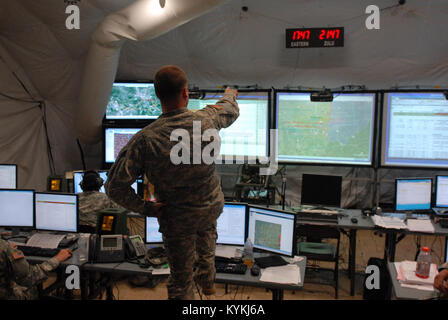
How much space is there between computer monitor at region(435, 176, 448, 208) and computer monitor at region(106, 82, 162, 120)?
12.9 feet

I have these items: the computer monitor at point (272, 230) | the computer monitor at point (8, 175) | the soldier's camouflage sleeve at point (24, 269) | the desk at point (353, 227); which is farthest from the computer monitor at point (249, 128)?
the soldier's camouflage sleeve at point (24, 269)

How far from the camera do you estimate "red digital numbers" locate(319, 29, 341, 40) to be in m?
5.34

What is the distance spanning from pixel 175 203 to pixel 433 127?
15.2 feet

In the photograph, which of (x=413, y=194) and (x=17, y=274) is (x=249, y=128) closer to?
(x=413, y=194)

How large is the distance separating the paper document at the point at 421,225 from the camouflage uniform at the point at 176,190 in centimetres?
280

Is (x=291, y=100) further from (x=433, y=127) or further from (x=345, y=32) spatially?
(x=433, y=127)

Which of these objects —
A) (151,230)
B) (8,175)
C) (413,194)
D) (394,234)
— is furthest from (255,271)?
(8,175)

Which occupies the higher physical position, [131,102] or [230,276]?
[131,102]

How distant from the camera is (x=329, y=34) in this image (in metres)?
5.37

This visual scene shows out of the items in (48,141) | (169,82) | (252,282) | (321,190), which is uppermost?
(169,82)

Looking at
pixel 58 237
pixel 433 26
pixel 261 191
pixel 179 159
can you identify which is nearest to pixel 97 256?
pixel 58 237

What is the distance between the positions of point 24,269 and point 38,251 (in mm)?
640

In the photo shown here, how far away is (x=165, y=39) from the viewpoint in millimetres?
5957
